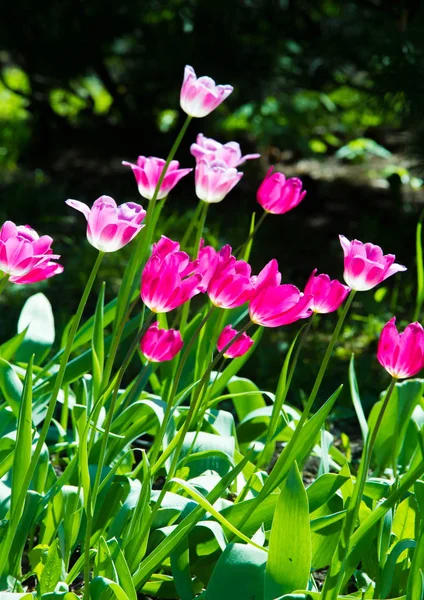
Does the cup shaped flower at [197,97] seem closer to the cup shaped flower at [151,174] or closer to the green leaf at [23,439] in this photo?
the cup shaped flower at [151,174]

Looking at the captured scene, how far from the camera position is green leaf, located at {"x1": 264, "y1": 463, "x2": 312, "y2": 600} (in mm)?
1138

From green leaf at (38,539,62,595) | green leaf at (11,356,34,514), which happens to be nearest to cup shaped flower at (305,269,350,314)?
green leaf at (11,356,34,514)

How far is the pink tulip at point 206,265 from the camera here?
1.18m

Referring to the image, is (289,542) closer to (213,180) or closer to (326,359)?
(326,359)

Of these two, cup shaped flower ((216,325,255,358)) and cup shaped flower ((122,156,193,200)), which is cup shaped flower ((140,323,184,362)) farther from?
cup shaped flower ((122,156,193,200))

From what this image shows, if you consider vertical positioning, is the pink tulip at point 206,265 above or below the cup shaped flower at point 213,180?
below

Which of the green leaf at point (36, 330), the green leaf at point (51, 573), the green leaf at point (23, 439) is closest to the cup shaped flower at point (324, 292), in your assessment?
the green leaf at point (23, 439)

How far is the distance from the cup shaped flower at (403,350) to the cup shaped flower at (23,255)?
0.46 meters

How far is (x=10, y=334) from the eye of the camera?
279 centimetres

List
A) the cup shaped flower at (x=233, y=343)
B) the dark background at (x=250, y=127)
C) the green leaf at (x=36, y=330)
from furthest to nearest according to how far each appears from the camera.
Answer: the dark background at (x=250, y=127) < the green leaf at (x=36, y=330) < the cup shaped flower at (x=233, y=343)

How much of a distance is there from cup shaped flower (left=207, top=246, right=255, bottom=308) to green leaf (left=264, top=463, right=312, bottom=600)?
24 cm

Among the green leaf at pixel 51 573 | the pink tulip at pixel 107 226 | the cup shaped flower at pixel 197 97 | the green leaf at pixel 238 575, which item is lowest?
the green leaf at pixel 51 573

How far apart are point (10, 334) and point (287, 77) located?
1.68 meters

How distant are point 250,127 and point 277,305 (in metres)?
3.92
